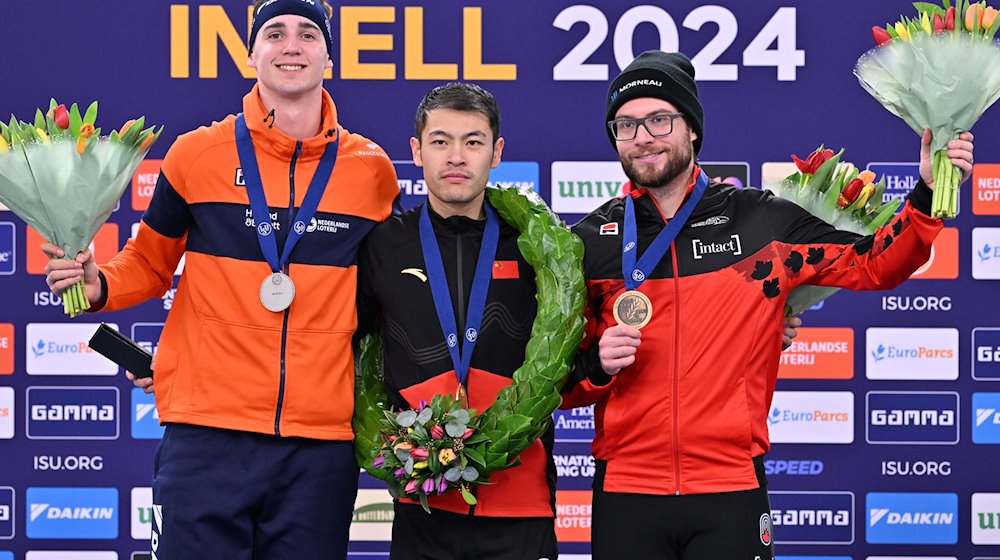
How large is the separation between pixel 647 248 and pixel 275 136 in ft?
3.35

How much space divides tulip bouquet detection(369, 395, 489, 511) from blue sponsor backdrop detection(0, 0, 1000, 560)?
1986mm

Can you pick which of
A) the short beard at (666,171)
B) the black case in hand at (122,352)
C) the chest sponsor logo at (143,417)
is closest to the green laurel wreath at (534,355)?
the short beard at (666,171)

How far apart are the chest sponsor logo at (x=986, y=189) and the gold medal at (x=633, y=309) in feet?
8.03

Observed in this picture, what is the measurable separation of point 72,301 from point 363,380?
0.77m

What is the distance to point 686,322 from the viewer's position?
8.91 feet

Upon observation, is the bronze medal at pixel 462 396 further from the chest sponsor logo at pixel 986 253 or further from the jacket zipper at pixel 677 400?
the chest sponsor logo at pixel 986 253

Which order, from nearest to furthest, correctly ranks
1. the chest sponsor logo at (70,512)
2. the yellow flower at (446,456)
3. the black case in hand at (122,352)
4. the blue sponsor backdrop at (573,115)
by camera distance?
the yellow flower at (446,456)
the black case in hand at (122,352)
the blue sponsor backdrop at (573,115)
the chest sponsor logo at (70,512)

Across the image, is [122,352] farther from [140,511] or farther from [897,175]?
[897,175]

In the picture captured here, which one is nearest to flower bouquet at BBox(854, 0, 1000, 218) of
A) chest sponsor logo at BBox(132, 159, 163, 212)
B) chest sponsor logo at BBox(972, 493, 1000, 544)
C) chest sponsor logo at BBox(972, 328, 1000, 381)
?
chest sponsor logo at BBox(972, 328, 1000, 381)

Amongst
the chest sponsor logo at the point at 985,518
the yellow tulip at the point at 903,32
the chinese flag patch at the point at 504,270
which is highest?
the yellow tulip at the point at 903,32

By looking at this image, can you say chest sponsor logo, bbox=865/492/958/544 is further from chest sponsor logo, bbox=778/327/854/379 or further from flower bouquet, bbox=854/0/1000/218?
flower bouquet, bbox=854/0/1000/218

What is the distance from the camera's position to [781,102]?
4.48 meters

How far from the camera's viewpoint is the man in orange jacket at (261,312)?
2.78 m

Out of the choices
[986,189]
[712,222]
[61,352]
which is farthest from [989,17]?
[61,352]
